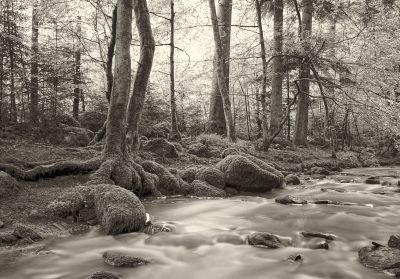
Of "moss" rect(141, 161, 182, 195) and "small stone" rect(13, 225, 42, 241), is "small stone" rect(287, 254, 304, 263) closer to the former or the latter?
"small stone" rect(13, 225, 42, 241)

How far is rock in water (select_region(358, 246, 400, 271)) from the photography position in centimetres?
393

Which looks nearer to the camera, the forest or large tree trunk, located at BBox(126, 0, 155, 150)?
the forest

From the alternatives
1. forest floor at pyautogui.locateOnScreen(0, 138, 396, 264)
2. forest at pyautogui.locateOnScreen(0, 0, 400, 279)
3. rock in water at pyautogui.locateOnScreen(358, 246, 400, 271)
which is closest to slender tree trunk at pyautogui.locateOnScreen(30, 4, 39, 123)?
forest at pyautogui.locateOnScreen(0, 0, 400, 279)

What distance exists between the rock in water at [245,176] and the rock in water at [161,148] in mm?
2474

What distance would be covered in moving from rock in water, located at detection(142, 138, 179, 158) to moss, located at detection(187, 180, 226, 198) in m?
2.68

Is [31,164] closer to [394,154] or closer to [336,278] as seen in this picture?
[336,278]

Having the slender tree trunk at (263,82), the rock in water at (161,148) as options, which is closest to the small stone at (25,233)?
the rock in water at (161,148)

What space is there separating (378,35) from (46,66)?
12675mm

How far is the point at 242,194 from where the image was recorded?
8953 millimetres

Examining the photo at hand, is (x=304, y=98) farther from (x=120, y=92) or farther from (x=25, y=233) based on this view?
(x=25, y=233)

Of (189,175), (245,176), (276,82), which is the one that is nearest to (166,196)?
(189,175)

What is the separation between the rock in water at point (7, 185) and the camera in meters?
6.00

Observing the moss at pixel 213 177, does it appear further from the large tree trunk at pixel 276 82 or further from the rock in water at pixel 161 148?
the large tree trunk at pixel 276 82

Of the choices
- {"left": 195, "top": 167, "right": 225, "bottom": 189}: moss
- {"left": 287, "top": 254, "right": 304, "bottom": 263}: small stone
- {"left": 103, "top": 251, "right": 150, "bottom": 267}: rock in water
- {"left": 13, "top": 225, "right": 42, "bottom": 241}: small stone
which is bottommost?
{"left": 287, "top": 254, "right": 304, "bottom": 263}: small stone
